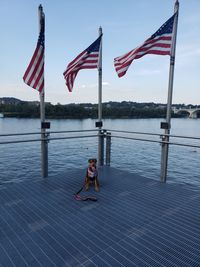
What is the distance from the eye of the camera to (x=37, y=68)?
15.5 feet

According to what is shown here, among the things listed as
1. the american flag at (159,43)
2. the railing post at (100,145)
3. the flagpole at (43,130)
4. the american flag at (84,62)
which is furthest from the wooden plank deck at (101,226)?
the american flag at (159,43)

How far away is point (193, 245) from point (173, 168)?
40.7 feet

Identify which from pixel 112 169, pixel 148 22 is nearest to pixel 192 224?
pixel 112 169

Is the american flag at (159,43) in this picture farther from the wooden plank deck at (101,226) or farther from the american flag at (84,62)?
the wooden plank deck at (101,226)

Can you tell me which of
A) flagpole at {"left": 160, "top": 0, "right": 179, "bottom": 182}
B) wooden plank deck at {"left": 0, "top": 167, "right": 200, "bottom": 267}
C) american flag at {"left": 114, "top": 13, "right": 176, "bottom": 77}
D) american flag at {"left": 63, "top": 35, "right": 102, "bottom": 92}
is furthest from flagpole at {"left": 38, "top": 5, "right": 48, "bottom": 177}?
flagpole at {"left": 160, "top": 0, "right": 179, "bottom": 182}

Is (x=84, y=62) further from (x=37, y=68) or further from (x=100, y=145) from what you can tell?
(x=100, y=145)

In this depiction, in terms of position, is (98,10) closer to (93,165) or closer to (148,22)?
(148,22)

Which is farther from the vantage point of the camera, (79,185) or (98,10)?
(98,10)

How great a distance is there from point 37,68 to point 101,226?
349cm

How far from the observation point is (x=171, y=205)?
3.68 meters

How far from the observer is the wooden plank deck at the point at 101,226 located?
2311 millimetres

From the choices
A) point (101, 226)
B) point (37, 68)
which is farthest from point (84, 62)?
point (101, 226)

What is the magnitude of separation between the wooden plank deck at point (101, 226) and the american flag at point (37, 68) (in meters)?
2.17

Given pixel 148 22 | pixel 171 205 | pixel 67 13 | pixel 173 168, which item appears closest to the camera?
pixel 171 205
